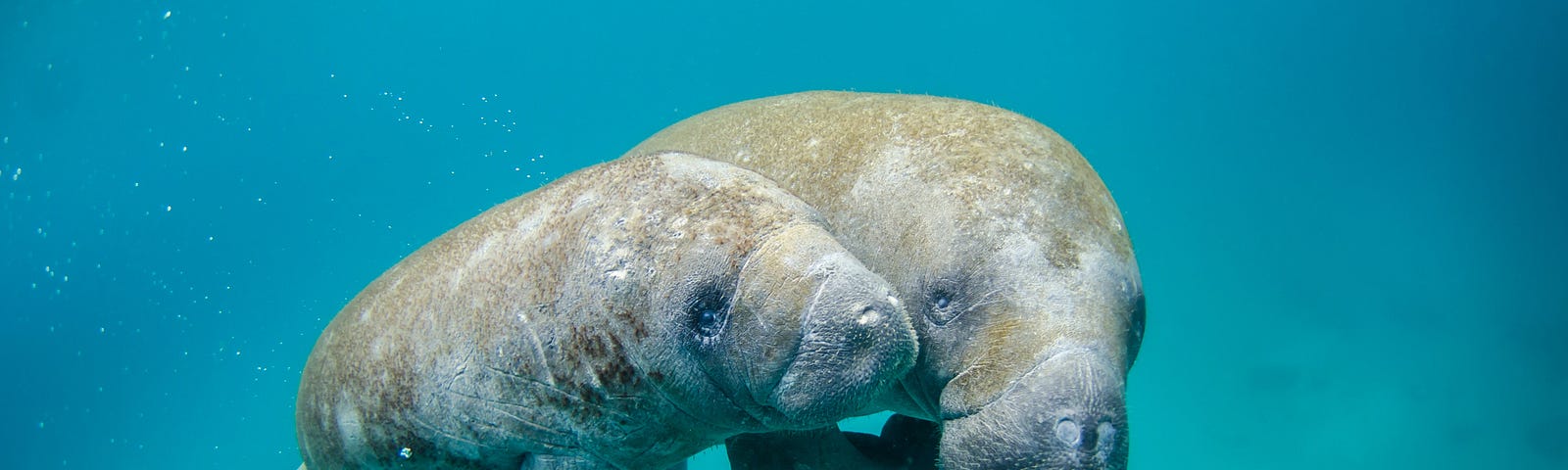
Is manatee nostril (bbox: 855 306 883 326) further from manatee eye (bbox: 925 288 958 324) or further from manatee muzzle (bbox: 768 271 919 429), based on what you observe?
manatee eye (bbox: 925 288 958 324)

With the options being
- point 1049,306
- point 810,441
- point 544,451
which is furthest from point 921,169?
point 544,451

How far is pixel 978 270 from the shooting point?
2.72 m

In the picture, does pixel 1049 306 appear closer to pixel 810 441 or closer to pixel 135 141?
pixel 810 441

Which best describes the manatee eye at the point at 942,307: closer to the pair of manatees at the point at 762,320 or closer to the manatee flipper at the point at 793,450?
the pair of manatees at the point at 762,320

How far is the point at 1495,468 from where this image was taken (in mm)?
19734

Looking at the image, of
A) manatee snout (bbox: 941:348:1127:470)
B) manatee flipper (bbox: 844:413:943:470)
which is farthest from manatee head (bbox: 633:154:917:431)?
manatee flipper (bbox: 844:413:943:470)

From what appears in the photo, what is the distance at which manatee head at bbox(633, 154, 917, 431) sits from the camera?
81.2 inches

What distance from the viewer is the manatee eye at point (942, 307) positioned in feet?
9.06

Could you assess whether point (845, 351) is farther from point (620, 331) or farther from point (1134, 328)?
point (1134, 328)

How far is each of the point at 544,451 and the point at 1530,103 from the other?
32831mm

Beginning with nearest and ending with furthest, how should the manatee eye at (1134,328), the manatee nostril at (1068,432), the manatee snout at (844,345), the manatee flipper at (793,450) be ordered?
the manatee snout at (844,345), the manatee nostril at (1068,432), the manatee flipper at (793,450), the manatee eye at (1134,328)

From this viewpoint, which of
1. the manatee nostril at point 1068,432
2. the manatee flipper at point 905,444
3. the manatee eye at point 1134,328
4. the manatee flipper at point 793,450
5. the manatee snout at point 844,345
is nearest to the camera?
the manatee snout at point 844,345

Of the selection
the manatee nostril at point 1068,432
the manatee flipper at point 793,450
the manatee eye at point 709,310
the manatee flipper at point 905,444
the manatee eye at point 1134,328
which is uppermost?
the manatee eye at point 1134,328

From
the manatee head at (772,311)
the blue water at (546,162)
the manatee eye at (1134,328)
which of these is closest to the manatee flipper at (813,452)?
the manatee head at (772,311)
